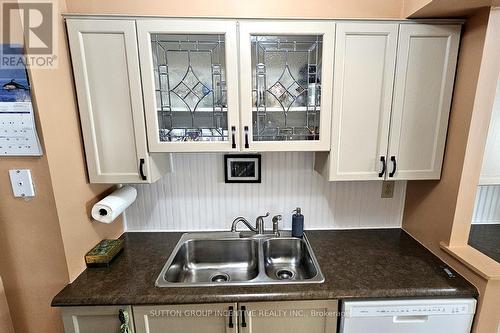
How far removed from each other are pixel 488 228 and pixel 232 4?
7.22 ft

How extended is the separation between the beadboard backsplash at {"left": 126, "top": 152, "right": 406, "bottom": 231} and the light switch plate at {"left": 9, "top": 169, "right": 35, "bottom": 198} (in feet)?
2.05

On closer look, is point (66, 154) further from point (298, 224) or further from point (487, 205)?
point (487, 205)

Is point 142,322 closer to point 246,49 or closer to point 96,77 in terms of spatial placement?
point 96,77

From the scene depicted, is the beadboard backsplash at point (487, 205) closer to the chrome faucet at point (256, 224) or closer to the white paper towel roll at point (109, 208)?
the chrome faucet at point (256, 224)

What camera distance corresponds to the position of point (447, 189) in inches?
51.8

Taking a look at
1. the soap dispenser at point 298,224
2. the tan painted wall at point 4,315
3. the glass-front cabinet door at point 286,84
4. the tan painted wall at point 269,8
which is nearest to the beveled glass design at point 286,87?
the glass-front cabinet door at point 286,84

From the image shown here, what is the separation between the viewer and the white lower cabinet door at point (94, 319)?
43.6 inches

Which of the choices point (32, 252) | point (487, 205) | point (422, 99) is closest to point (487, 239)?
point (487, 205)

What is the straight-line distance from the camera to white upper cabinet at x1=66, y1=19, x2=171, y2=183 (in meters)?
1.16

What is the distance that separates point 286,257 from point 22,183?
1.48m

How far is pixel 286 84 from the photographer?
130cm

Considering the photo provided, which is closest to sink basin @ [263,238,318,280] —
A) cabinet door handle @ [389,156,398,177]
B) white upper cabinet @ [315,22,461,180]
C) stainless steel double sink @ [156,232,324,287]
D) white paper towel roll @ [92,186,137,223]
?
stainless steel double sink @ [156,232,324,287]

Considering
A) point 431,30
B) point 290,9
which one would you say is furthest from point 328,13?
point 431,30

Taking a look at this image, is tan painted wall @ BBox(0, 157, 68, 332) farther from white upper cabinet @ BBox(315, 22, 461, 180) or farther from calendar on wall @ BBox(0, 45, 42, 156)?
white upper cabinet @ BBox(315, 22, 461, 180)
